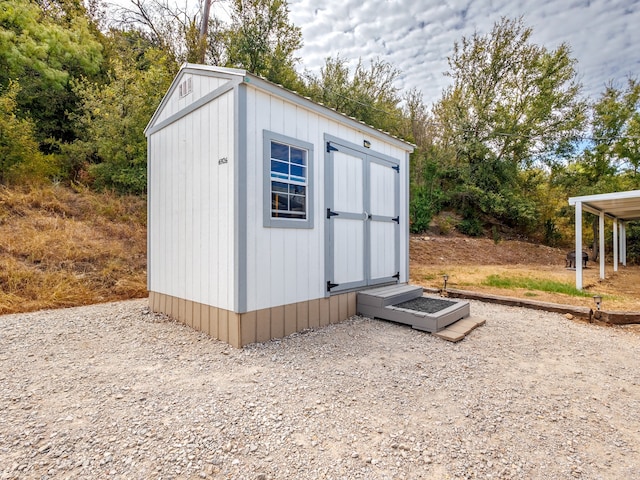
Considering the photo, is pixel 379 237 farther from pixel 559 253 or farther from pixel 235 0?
pixel 559 253

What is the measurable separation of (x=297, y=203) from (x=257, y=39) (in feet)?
29.0

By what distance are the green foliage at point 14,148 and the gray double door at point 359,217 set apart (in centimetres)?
759

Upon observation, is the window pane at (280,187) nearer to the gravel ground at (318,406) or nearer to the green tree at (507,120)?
the gravel ground at (318,406)

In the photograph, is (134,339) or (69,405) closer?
(69,405)

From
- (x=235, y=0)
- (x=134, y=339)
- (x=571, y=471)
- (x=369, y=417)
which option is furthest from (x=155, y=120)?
(x=235, y=0)

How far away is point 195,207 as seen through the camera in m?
3.65

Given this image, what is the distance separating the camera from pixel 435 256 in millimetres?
10242

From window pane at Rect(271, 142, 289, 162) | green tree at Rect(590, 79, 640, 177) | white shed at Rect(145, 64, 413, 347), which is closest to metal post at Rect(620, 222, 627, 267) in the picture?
green tree at Rect(590, 79, 640, 177)

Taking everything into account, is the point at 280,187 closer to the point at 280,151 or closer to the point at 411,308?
the point at 280,151

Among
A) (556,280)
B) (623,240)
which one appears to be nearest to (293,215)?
(556,280)

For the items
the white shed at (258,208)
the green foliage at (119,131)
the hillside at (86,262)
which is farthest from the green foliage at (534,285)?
the green foliage at (119,131)

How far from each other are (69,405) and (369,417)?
1924 millimetres

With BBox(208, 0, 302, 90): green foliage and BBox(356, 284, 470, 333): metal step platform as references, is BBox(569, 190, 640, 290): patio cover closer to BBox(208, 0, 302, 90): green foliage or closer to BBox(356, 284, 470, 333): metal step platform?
BBox(356, 284, 470, 333): metal step platform

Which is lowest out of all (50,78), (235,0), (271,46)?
(50,78)
